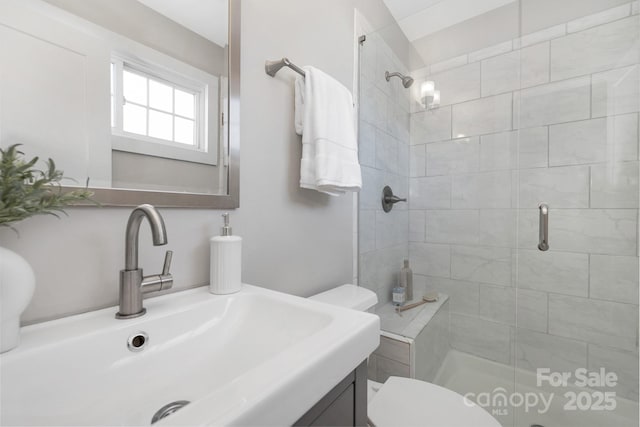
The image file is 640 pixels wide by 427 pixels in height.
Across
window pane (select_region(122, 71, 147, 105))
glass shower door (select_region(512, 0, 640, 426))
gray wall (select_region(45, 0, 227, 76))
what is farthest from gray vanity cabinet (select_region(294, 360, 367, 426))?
glass shower door (select_region(512, 0, 640, 426))

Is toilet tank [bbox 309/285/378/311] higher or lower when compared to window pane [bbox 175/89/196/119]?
lower

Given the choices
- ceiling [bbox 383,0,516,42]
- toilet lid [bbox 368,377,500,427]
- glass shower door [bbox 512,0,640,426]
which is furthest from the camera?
ceiling [bbox 383,0,516,42]

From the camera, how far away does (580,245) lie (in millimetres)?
1398

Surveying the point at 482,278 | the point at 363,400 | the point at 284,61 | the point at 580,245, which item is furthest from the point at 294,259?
the point at 580,245

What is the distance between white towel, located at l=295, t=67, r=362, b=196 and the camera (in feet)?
3.29

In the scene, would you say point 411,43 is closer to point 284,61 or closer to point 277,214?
point 284,61

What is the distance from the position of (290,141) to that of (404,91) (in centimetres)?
102

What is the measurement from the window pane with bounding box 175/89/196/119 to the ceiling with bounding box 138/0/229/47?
18 centimetres

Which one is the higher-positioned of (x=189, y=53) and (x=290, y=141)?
(x=189, y=53)

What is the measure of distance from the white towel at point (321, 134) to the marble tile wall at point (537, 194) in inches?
24.9

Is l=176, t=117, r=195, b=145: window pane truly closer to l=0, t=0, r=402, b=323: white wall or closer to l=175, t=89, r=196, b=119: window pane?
l=175, t=89, r=196, b=119: window pane

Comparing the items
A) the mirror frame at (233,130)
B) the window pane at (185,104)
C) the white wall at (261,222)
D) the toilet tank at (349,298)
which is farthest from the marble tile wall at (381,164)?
the window pane at (185,104)

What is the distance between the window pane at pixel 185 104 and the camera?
76 cm

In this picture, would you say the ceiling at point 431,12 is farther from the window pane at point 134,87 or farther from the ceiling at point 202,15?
the window pane at point 134,87
